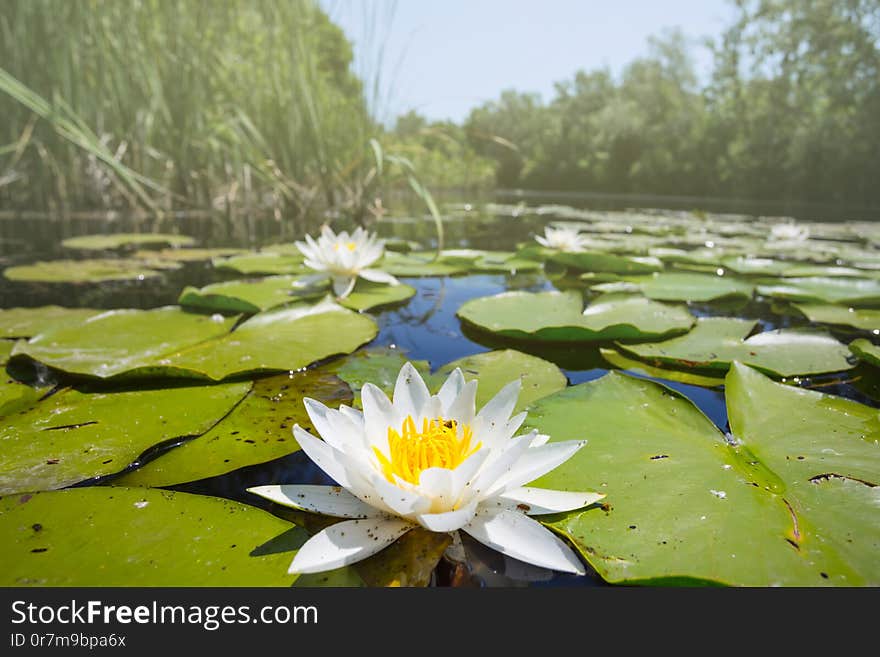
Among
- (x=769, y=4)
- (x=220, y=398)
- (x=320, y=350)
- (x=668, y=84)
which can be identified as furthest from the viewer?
(x=668, y=84)

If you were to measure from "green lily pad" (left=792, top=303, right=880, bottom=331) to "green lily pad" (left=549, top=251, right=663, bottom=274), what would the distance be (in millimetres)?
757

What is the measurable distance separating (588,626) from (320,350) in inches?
35.4

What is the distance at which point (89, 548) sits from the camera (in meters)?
0.60

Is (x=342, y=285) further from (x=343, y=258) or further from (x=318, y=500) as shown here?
(x=318, y=500)

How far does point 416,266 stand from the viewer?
2596 millimetres

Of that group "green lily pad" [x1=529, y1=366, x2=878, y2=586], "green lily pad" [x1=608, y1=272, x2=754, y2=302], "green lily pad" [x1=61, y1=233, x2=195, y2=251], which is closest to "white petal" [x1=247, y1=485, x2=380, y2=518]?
"green lily pad" [x1=529, y1=366, x2=878, y2=586]

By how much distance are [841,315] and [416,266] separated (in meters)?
1.75

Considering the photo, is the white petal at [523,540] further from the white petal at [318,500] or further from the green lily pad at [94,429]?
the green lily pad at [94,429]

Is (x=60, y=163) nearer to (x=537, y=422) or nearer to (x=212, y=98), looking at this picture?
(x=212, y=98)

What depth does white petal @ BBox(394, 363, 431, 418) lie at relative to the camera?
2.46ft

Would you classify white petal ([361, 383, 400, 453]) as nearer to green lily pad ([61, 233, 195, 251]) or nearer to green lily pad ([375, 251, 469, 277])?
green lily pad ([375, 251, 469, 277])

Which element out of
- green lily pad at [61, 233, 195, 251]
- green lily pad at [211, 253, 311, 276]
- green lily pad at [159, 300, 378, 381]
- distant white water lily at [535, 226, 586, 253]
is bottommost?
green lily pad at [159, 300, 378, 381]

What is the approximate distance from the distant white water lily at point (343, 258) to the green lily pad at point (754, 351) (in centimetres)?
102

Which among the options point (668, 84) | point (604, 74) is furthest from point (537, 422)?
point (604, 74)
